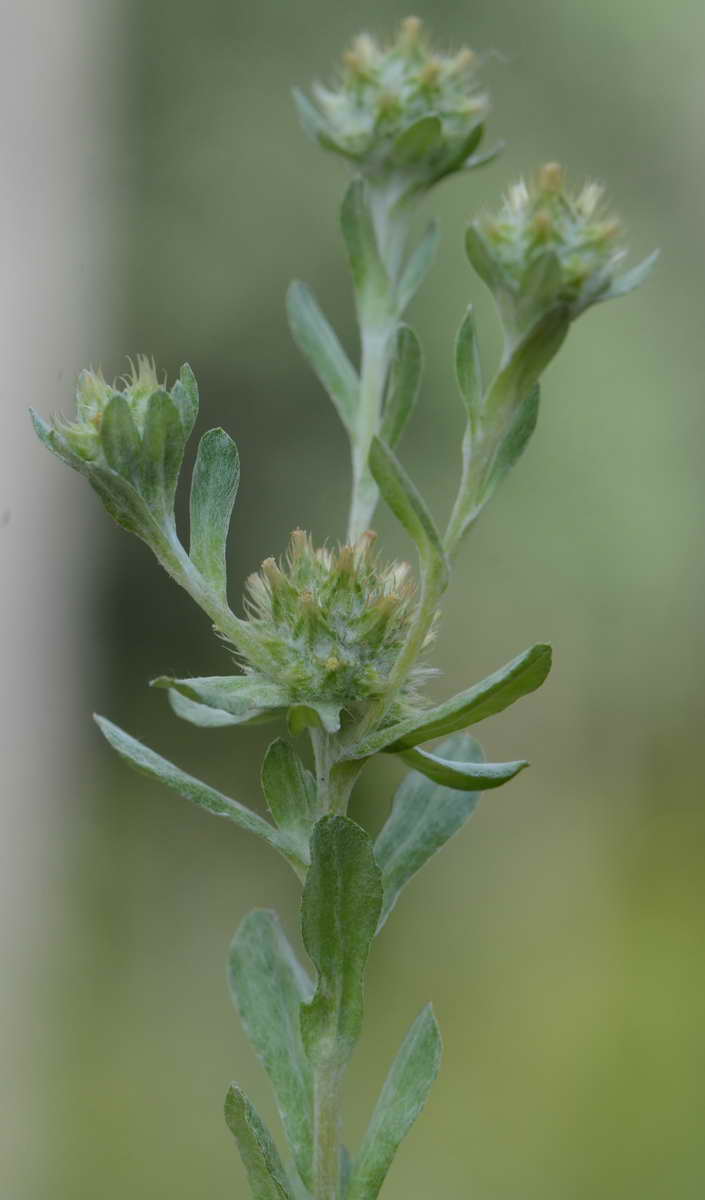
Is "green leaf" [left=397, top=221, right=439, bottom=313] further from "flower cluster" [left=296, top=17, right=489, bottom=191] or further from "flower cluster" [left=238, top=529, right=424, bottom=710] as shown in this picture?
"flower cluster" [left=238, top=529, right=424, bottom=710]

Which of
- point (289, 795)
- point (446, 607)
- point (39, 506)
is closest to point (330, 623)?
point (289, 795)

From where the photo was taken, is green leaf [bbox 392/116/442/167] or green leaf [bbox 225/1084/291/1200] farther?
green leaf [bbox 392/116/442/167]

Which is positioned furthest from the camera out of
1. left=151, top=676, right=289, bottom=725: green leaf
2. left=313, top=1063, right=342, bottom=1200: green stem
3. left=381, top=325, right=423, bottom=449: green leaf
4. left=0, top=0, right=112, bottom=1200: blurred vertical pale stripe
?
left=0, top=0, right=112, bottom=1200: blurred vertical pale stripe

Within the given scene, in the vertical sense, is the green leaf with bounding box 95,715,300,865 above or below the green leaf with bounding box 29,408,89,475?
below

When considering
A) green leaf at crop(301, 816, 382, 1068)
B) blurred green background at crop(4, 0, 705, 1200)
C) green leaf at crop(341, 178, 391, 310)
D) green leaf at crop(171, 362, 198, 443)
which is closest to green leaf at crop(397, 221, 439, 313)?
green leaf at crop(341, 178, 391, 310)

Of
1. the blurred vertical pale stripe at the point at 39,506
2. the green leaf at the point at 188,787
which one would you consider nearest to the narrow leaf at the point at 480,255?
the green leaf at the point at 188,787

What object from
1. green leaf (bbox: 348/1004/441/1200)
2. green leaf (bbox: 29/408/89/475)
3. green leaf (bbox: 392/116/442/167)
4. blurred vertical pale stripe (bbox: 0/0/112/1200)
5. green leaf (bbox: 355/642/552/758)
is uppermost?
blurred vertical pale stripe (bbox: 0/0/112/1200)
